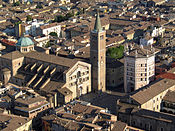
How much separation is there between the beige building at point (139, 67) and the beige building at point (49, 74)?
27.1ft

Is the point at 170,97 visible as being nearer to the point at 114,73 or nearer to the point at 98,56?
the point at 98,56

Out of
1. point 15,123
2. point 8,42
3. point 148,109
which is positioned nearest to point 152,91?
point 148,109

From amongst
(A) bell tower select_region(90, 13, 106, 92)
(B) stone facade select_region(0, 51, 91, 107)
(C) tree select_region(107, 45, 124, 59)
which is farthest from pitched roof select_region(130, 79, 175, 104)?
(C) tree select_region(107, 45, 124, 59)

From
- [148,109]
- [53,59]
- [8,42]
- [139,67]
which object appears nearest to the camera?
[148,109]

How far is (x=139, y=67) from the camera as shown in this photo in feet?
264

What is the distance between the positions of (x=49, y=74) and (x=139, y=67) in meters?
18.8

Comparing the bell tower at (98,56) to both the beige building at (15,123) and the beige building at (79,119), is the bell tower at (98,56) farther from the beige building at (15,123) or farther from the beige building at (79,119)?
the beige building at (15,123)

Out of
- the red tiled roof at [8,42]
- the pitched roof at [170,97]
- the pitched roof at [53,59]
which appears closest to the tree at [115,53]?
the pitched roof at [53,59]

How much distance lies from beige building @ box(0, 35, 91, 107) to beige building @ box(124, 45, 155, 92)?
827 centimetres

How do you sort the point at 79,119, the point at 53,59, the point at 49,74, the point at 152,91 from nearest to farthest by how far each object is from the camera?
the point at 79,119 → the point at 152,91 → the point at 49,74 → the point at 53,59

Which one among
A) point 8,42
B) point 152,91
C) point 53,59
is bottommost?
point 152,91

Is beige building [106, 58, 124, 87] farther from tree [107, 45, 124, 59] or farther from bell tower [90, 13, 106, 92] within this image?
tree [107, 45, 124, 59]

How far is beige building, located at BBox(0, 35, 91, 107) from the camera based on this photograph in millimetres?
76375

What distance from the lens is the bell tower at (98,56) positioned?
3151 inches
